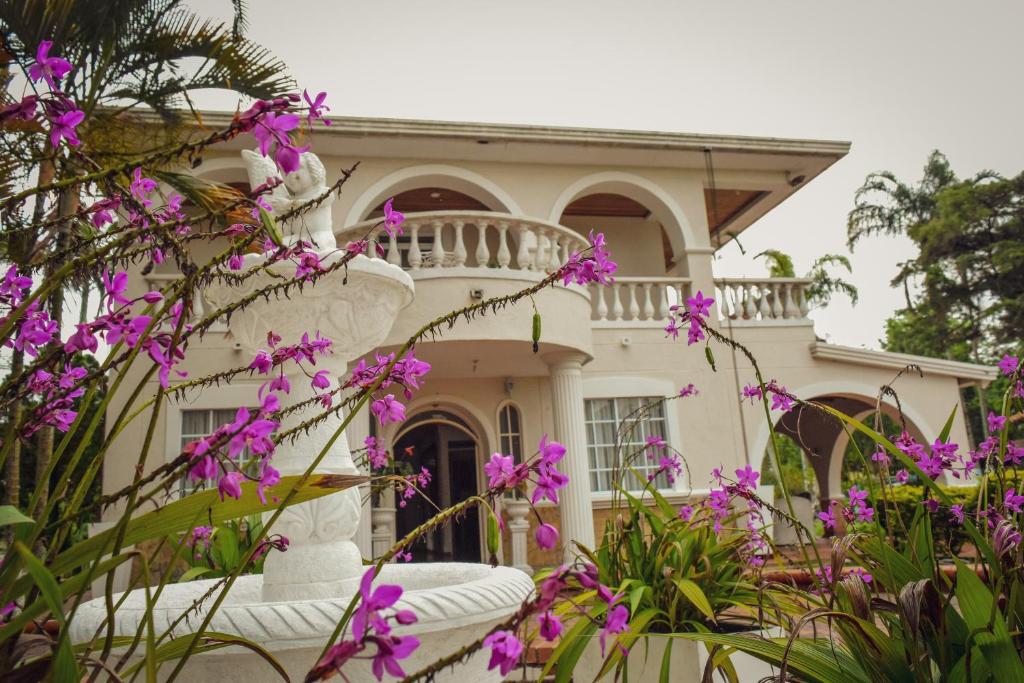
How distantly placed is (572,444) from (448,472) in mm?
4384

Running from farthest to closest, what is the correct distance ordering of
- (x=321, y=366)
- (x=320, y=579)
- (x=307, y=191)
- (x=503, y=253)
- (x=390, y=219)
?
(x=503, y=253)
(x=307, y=191)
(x=321, y=366)
(x=320, y=579)
(x=390, y=219)

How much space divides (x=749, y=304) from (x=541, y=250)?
419cm

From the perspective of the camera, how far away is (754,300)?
11523 mm

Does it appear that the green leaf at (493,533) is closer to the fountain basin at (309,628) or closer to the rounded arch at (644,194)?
the fountain basin at (309,628)

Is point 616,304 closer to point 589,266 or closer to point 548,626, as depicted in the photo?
point 589,266

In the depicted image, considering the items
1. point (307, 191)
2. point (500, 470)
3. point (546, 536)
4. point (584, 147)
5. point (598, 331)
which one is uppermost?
point (584, 147)

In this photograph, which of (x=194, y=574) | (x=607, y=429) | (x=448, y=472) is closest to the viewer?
(x=194, y=574)

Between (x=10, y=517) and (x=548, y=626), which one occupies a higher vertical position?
(x=10, y=517)

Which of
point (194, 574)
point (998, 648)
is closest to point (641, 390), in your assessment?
point (194, 574)

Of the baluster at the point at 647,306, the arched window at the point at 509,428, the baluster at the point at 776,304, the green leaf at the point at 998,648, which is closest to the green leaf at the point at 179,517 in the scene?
the green leaf at the point at 998,648

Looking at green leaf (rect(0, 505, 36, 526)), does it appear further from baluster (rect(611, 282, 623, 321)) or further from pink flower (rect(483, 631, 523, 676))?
baluster (rect(611, 282, 623, 321))

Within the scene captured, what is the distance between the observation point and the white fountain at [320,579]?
1.85 m

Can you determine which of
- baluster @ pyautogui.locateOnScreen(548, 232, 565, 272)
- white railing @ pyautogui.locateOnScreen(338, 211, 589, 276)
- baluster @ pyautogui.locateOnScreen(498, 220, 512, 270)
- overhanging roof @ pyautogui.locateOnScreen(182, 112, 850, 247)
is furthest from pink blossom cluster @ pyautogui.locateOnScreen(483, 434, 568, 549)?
overhanging roof @ pyautogui.locateOnScreen(182, 112, 850, 247)

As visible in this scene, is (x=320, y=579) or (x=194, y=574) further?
(x=194, y=574)
